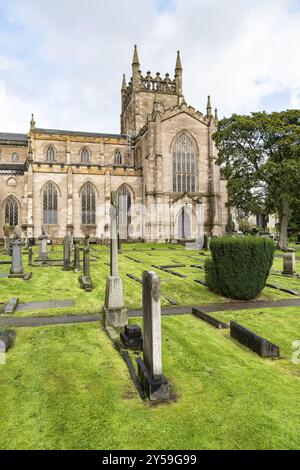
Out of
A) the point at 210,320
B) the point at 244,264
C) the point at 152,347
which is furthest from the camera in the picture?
the point at 244,264

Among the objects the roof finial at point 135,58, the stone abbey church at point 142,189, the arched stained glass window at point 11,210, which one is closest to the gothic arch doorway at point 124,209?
the stone abbey church at point 142,189

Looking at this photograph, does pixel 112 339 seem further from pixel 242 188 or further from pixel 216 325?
pixel 242 188

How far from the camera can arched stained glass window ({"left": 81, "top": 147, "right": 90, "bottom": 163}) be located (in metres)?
44.0

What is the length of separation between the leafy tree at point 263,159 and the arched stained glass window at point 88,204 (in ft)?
53.9

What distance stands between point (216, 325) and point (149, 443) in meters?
4.49

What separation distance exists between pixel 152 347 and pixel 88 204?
34985mm

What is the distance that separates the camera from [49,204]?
36.9 meters

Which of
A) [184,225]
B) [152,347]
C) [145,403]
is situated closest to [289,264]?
[152,347]

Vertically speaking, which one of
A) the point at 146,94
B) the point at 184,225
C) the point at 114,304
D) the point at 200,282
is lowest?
the point at 200,282

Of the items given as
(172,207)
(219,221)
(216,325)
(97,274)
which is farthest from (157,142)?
(216,325)

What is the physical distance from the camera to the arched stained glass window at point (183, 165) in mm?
38438

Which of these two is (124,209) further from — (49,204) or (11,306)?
(11,306)

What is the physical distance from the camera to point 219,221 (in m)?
38.0

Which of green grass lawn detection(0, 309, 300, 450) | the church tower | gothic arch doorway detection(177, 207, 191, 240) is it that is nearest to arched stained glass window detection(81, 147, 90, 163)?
the church tower
